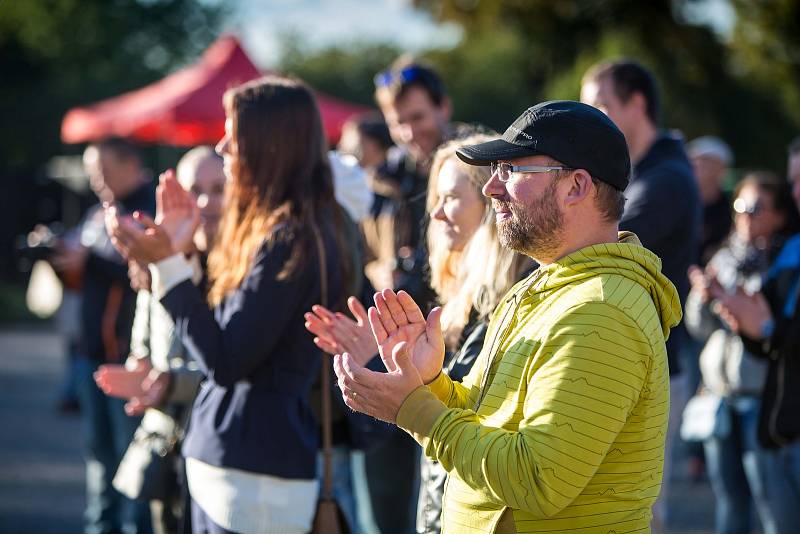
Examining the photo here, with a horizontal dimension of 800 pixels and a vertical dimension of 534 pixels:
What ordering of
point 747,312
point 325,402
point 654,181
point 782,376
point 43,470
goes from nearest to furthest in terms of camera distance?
point 325,402 < point 782,376 < point 654,181 < point 747,312 < point 43,470

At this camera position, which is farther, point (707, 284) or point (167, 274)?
point (707, 284)

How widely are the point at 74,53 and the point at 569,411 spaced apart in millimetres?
32266

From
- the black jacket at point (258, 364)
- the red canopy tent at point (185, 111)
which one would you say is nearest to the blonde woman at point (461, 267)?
the black jacket at point (258, 364)

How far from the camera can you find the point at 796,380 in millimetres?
3916

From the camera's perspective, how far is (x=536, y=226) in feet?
7.40

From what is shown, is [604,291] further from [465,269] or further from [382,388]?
[465,269]

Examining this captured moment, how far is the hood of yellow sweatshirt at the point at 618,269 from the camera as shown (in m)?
2.20

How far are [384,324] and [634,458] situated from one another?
0.59 m

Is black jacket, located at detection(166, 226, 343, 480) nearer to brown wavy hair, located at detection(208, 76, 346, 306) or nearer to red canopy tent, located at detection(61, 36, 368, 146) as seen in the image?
brown wavy hair, located at detection(208, 76, 346, 306)

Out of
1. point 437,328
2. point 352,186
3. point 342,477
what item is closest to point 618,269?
point 437,328

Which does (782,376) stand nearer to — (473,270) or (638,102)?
(638,102)

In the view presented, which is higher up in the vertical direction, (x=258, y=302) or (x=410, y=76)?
(x=410, y=76)

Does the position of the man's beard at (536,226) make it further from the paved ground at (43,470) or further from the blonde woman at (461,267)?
the paved ground at (43,470)

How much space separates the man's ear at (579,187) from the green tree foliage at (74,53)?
77.7 feet
